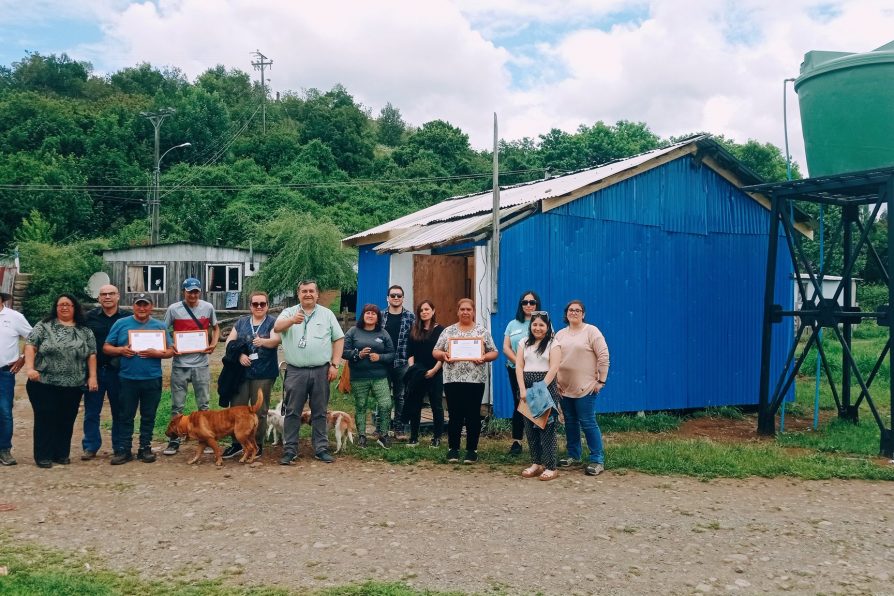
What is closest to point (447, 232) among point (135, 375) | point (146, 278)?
point (135, 375)

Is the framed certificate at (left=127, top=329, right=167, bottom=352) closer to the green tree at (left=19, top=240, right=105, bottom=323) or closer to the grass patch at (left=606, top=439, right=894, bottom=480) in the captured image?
the grass patch at (left=606, top=439, right=894, bottom=480)

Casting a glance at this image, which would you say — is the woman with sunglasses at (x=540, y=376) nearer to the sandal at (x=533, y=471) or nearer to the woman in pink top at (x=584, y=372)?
the sandal at (x=533, y=471)

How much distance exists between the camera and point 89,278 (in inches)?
1040

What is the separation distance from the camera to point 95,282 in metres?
25.4

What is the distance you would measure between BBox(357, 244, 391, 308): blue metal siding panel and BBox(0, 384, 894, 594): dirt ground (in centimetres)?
587

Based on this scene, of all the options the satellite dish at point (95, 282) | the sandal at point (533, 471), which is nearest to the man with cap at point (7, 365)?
the sandal at point (533, 471)

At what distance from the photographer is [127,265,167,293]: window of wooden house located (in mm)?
27453

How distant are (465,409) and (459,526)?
1919 millimetres

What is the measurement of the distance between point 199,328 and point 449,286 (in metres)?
3.95

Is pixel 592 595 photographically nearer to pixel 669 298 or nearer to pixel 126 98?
pixel 669 298

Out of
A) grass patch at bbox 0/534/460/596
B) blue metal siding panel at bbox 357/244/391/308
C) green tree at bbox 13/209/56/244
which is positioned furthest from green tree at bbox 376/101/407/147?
grass patch at bbox 0/534/460/596

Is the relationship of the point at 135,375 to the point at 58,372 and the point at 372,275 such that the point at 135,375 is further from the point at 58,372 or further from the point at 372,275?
the point at 372,275

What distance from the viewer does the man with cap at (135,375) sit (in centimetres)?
688

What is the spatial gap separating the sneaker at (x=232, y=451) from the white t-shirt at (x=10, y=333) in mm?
2231
